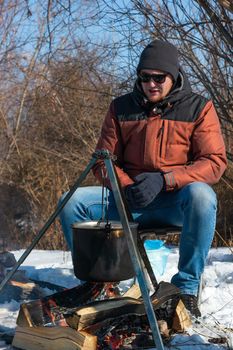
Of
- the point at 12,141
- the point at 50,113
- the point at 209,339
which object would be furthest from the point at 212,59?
the point at 12,141

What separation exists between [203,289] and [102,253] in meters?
1.13

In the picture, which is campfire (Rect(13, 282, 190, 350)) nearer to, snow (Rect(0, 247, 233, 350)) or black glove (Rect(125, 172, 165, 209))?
snow (Rect(0, 247, 233, 350))

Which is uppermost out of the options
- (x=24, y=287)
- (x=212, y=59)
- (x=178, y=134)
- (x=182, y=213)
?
(x=212, y=59)

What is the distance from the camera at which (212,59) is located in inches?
231

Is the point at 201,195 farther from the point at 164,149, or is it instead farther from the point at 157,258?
the point at 157,258

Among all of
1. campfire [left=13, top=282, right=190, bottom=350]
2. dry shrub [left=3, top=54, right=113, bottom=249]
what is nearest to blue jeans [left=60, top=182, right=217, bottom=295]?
campfire [left=13, top=282, right=190, bottom=350]

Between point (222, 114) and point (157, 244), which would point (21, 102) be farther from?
point (157, 244)

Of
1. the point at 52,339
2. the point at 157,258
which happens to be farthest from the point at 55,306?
the point at 157,258

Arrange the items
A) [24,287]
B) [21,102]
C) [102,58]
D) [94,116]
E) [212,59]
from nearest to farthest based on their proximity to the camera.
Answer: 1. [24,287]
2. [212,59]
3. [102,58]
4. [94,116]
5. [21,102]

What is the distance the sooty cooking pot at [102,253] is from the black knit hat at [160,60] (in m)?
1.01

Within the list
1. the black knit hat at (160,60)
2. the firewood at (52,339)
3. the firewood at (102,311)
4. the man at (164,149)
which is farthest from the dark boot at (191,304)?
the black knit hat at (160,60)

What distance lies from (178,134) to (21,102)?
353 inches

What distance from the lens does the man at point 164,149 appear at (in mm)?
3209

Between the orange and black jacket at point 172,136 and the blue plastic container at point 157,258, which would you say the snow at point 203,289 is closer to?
the blue plastic container at point 157,258
